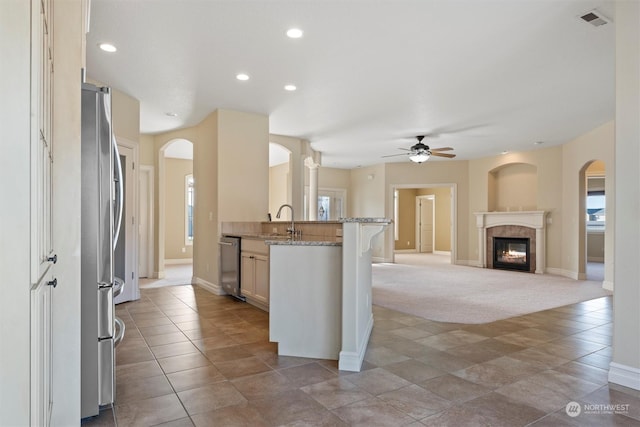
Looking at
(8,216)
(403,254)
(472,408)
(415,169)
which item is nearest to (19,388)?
(8,216)

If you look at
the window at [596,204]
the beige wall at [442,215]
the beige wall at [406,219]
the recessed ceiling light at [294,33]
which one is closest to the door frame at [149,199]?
the recessed ceiling light at [294,33]

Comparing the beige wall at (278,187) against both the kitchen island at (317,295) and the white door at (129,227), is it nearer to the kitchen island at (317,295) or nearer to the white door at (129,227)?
the white door at (129,227)

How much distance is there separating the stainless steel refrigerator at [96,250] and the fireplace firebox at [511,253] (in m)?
8.66

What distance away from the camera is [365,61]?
13.0ft

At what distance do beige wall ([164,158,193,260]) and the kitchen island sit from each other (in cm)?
729

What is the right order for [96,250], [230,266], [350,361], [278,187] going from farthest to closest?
[278,187] < [230,266] < [350,361] < [96,250]

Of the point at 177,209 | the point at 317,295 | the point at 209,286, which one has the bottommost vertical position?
the point at 209,286

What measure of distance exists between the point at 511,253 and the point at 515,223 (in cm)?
72

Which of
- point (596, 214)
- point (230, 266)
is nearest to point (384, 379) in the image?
point (230, 266)

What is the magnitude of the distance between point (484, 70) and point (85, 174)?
3.85 metres

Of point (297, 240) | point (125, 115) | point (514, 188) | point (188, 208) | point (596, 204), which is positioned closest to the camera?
point (297, 240)

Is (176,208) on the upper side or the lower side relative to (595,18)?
lower

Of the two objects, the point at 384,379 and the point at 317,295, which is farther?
the point at 317,295

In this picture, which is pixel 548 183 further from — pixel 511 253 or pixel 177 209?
pixel 177 209
